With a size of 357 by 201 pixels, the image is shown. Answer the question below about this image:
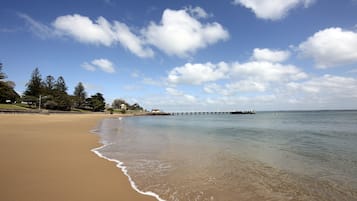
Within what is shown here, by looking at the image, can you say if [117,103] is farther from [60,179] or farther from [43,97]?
[60,179]

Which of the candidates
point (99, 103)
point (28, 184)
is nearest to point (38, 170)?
point (28, 184)

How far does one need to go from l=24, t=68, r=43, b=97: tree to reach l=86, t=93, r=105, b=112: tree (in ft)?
87.0

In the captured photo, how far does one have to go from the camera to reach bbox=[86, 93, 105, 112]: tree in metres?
105

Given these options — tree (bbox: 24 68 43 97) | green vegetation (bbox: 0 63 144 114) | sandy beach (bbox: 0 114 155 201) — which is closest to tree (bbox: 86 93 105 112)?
green vegetation (bbox: 0 63 144 114)

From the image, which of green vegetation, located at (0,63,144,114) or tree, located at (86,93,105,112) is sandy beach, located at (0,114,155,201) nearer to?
green vegetation, located at (0,63,144,114)

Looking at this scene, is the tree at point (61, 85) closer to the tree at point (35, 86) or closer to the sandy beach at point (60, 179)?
the tree at point (35, 86)

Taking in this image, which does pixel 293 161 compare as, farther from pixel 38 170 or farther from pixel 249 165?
pixel 38 170

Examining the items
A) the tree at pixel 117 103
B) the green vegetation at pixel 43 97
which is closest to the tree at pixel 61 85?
the green vegetation at pixel 43 97

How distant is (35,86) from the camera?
78625 mm

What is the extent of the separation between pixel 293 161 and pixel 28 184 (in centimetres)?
941

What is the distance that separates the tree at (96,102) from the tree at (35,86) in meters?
26.5

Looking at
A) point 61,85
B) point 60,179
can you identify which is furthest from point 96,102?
point 60,179

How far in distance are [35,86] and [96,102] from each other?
2947 cm

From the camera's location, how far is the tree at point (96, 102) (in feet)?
343
